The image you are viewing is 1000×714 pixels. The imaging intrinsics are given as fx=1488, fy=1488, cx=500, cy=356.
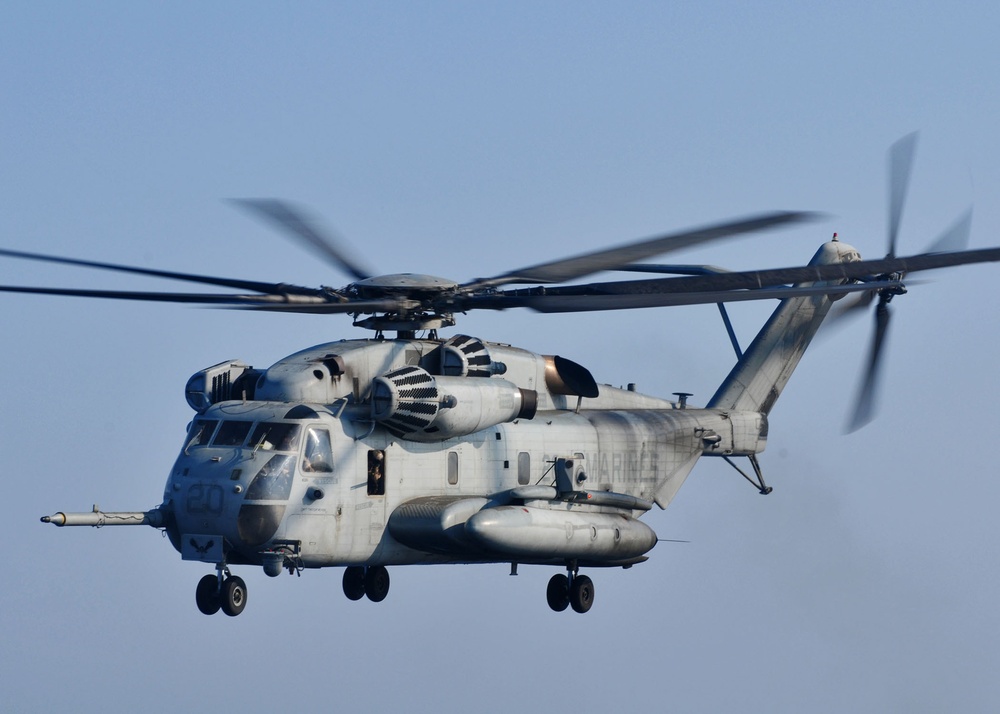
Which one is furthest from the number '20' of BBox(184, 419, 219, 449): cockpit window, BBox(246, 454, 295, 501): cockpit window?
BBox(184, 419, 219, 449): cockpit window

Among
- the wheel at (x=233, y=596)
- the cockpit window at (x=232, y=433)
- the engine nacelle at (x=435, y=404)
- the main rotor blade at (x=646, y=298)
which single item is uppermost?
the main rotor blade at (x=646, y=298)

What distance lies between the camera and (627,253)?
69.7 ft

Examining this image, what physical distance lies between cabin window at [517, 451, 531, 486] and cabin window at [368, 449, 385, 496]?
2.68 metres

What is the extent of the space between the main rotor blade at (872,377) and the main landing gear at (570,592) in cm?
548

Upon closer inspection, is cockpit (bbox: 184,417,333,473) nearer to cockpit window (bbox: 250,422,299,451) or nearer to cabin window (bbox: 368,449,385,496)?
cockpit window (bbox: 250,422,299,451)

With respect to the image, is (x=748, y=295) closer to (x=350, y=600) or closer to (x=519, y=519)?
(x=519, y=519)

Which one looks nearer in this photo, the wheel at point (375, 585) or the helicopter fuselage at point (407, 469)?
the helicopter fuselage at point (407, 469)

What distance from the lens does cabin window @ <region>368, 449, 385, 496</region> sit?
73.7 feet

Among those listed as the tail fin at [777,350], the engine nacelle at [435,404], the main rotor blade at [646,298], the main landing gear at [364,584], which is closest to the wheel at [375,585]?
the main landing gear at [364,584]

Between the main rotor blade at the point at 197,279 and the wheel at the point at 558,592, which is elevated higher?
the main rotor blade at the point at 197,279

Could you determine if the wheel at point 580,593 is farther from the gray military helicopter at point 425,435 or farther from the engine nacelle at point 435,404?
the engine nacelle at point 435,404

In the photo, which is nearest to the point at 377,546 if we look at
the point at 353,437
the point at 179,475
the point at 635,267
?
the point at 353,437

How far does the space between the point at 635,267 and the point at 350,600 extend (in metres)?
7.78

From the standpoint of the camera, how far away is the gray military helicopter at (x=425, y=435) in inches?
830
